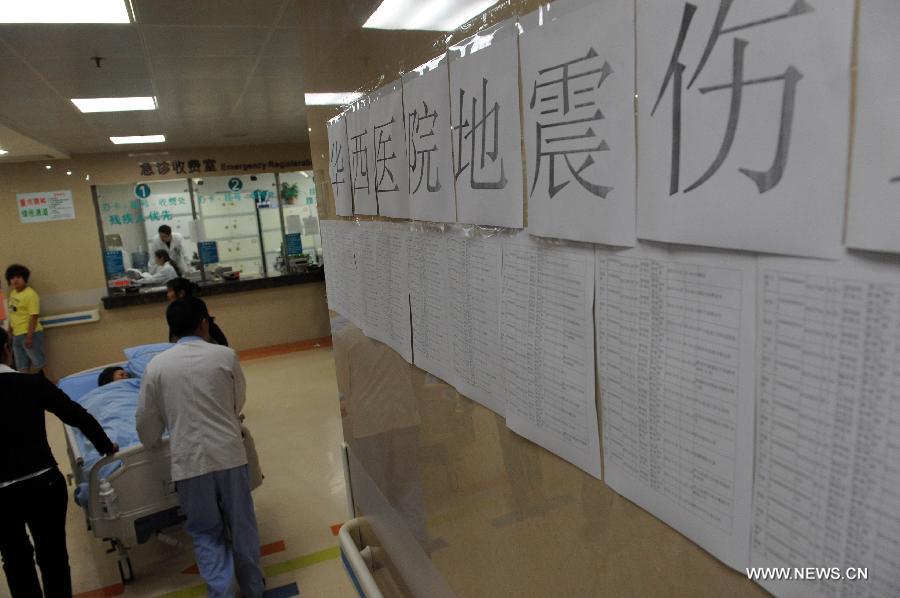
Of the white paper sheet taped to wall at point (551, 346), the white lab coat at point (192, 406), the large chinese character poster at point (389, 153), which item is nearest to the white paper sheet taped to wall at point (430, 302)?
the large chinese character poster at point (389, 153)

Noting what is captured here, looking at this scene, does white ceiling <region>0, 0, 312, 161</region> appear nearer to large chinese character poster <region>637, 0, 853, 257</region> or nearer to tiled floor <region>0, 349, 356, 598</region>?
large chinese character poster <region>637, 0, 853, 257</region>

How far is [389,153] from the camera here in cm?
132

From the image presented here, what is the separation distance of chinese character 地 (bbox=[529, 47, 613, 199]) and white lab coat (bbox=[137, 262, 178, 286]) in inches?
295

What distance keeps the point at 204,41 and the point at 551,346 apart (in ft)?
10.5

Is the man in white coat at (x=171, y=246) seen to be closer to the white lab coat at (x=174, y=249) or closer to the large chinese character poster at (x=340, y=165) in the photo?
the white lab coat at (x=174, y=249)

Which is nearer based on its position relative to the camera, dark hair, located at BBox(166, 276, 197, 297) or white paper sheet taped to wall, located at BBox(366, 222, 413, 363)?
white paper sheet taped to wall, located at BBox(366, 222, 413, 363)

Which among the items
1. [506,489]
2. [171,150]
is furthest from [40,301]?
[506,489]

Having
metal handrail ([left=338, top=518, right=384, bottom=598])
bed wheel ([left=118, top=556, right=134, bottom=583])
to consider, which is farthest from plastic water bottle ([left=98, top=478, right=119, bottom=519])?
metal handrail ([left=338, top=518, right=384, bottom=598])

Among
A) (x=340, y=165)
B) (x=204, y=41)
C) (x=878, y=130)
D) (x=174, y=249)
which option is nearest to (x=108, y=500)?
(x=340, y=165)

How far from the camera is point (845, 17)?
0.40m

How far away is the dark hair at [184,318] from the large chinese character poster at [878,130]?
9.13ft

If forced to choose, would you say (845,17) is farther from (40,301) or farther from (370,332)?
(40,301)

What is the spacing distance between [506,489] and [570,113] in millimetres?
615

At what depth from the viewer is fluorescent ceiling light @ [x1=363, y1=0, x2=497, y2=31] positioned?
90 cm
